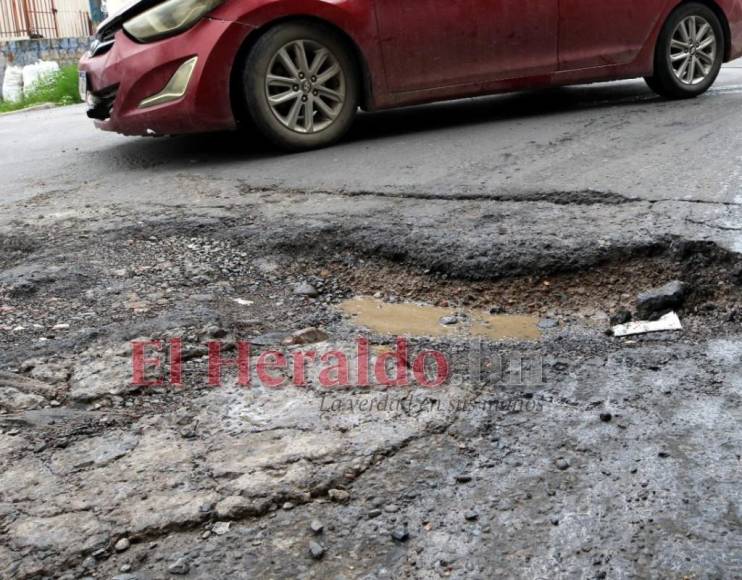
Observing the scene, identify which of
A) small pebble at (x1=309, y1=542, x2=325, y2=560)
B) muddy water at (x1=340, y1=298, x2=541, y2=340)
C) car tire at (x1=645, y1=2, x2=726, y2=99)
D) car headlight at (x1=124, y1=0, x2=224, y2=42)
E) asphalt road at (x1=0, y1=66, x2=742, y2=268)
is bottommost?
muddy water at (x1=340, y1=298, x2=541, y2=340)

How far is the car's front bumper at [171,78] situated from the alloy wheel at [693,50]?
3.33 meters

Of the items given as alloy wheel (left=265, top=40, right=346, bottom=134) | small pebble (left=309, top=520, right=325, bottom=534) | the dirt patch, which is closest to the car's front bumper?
alloy wheel (left=265, top=40, right=346, bottom=134)

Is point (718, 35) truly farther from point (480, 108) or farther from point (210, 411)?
point (210, 411)

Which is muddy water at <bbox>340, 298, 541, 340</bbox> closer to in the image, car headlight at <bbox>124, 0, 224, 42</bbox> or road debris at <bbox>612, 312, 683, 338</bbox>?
road debris at <bbox>612, 312, 683, 338</bbox>

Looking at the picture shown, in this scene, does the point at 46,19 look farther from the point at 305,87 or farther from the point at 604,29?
the point at 604,29

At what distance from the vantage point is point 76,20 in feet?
65.9

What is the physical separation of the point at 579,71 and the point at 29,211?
381cm

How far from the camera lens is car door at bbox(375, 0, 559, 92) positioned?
541cm

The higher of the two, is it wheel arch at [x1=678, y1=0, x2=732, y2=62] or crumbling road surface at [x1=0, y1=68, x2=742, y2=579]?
wheel arch at [x1=678, y1=0, x2=732, y2=62]

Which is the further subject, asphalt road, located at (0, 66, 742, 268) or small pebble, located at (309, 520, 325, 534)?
asphalt road, located at (0, 66, 742, 268)

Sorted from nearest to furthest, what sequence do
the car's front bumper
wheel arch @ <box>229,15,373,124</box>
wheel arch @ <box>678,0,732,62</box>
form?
the car's front bumper
wheel arch @ <box>229,15,373,124</box>
wheel arch @ <box>678,0,732,62</box>

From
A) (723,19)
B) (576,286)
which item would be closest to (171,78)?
(576,286)

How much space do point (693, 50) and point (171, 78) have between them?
12.9 feet

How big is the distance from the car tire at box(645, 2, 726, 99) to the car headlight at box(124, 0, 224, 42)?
3325 mm
